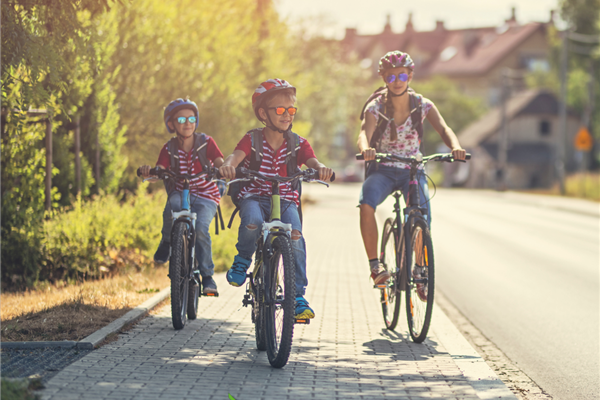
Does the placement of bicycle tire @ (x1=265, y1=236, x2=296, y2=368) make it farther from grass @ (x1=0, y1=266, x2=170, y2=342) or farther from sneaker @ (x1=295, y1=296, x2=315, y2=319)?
grass @ (x1=0, y1=266, x2=170, y2=342)

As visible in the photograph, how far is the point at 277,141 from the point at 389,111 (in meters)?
1.32

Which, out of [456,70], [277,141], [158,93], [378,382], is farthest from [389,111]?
[456,70]

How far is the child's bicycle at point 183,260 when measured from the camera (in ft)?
21.6

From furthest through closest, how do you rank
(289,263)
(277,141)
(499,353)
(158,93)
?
(158,93)
(499,353)
(277,141)
(289,263)

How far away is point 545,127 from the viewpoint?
225 feet

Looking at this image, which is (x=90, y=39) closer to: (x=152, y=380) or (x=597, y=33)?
(x=152, y=380)

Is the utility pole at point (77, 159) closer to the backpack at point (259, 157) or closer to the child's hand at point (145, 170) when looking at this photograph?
the child's hand at point (145, 170)

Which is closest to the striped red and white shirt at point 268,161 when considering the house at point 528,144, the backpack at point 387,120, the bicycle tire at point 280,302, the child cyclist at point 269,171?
the child cyclist at point 269,171

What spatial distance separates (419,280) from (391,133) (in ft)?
4.36

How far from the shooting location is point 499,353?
704 cm

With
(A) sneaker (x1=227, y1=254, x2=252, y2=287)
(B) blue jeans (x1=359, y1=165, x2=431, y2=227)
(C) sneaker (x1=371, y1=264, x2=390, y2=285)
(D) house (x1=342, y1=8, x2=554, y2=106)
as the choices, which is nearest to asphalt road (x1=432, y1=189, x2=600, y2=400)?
(C) sneaker (x1=371, y1=264, x2=390, y2=285)

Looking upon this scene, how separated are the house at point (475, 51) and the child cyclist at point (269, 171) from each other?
76.7 metres

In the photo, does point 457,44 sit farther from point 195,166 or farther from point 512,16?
point 195,166

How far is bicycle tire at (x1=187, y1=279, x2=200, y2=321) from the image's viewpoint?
7012mm
